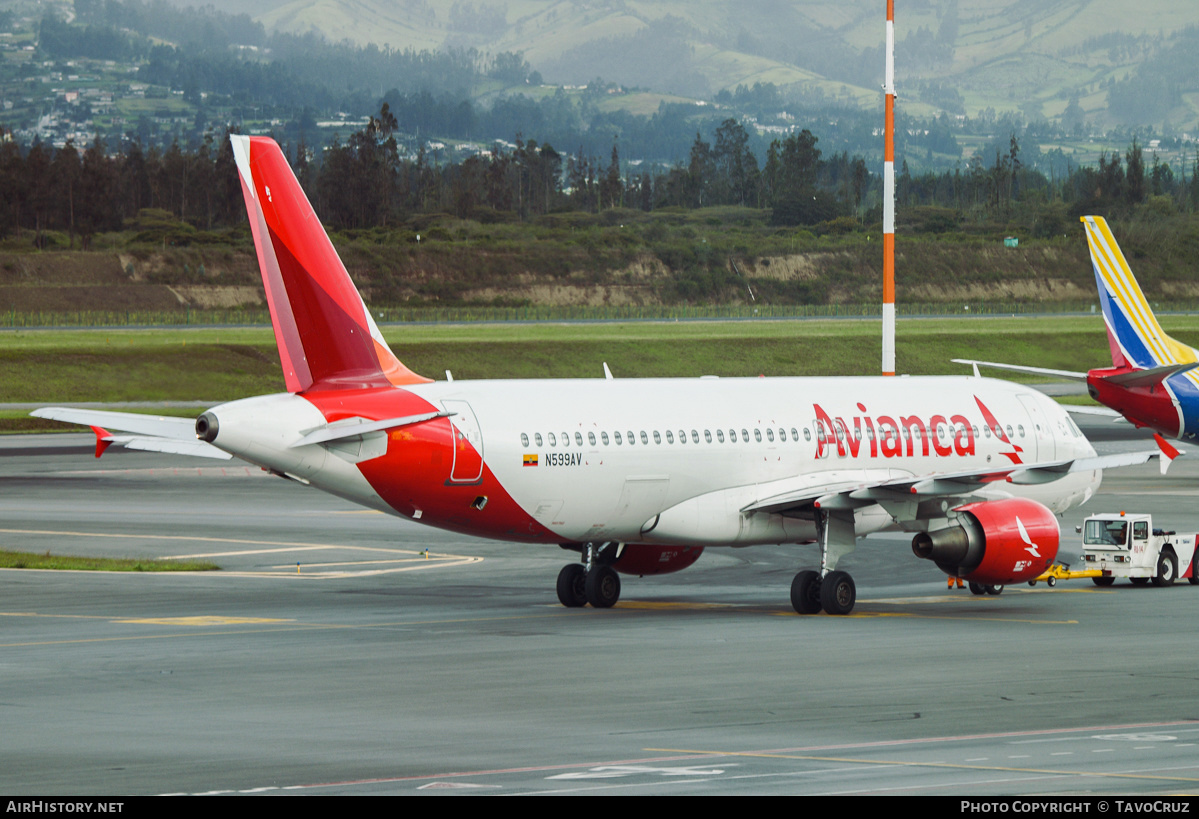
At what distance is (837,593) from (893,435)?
4.66 m

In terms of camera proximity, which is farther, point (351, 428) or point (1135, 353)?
point (1135, 353)

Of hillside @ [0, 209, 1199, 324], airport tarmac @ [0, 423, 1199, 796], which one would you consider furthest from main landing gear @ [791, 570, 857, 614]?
hillside @ [0, 209, 1199, 324]

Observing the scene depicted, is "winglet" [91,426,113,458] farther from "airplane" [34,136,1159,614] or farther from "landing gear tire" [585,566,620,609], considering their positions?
"landing gear tire" [585,566,620,609]

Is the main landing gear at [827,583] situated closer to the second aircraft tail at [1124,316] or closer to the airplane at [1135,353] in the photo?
the airplane at [1135,353]

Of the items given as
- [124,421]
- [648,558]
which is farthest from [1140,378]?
[124,421]

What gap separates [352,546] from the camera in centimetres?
3984

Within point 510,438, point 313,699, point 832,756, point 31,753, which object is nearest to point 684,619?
point 510,438

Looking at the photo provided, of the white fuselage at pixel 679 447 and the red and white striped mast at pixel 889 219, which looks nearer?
the white fuselage at pixel 679 447

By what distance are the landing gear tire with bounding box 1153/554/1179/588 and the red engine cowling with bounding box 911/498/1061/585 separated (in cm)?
651

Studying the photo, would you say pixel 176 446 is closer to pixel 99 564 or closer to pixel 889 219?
pixel 99 564

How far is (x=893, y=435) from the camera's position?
31.8 meters

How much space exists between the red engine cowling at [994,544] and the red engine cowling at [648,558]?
5.14 metres

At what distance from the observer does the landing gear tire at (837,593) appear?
94.2ft

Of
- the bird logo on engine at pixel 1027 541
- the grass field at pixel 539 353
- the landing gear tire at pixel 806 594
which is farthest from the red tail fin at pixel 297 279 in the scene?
the grass field at pixel 539 353
